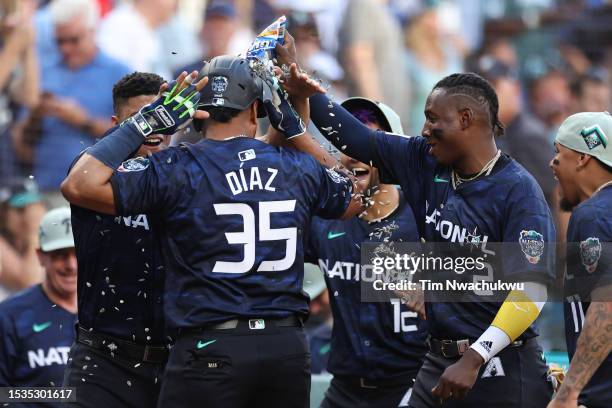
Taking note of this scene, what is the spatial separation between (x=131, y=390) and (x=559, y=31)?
903 centimetres

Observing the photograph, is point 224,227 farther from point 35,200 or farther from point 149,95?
point 35,200

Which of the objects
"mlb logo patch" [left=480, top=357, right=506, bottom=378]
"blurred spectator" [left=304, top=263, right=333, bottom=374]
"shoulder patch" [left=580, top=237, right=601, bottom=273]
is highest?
"shoulder patch" [left=580, top=237, right=601, bottom=273]

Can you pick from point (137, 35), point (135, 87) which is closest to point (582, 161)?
point (135, 87)

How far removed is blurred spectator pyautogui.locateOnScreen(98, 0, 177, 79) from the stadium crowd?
0.04ft

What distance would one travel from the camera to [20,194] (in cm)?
1048

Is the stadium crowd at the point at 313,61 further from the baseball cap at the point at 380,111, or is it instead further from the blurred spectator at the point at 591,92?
the baseball cap at the point at 380,111

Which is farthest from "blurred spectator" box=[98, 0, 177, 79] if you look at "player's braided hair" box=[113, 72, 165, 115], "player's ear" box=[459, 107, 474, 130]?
"player's ear" box=[459, 107, 474, 130]

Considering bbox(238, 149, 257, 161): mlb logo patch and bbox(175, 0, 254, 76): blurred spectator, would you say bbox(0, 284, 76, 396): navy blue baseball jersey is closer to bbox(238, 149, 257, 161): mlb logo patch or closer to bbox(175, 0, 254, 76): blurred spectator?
bbox(238, 149, 257, 161): mlb logo patch

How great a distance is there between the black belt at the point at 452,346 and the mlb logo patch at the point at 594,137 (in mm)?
1095

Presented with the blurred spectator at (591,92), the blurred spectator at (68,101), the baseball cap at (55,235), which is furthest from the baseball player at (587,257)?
the blurred spectator at (591,92)

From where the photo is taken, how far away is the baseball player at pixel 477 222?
5676 millimetres

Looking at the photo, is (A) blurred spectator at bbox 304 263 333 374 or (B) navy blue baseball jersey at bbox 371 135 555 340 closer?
(B) navy blue baseball jersey at bbox 371 135 555 340

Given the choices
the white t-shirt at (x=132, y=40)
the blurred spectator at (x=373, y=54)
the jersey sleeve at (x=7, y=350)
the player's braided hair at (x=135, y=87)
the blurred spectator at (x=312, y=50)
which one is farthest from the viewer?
the blurred spectator at (x=373, y=54)

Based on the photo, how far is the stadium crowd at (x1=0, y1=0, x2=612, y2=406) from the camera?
35.0 ft
